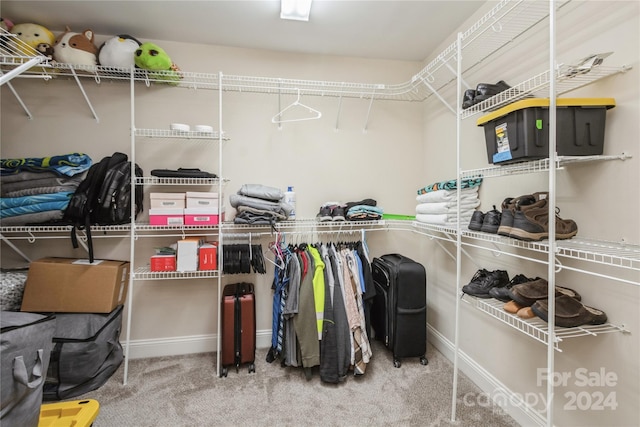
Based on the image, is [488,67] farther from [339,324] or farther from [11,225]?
[11,225]

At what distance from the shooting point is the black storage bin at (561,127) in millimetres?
1155

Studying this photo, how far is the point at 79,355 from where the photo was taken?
1.83 meters

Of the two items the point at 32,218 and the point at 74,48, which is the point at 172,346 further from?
the point at 74,48

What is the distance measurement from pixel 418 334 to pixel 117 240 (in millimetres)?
2368

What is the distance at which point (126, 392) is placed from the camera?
6.18ft

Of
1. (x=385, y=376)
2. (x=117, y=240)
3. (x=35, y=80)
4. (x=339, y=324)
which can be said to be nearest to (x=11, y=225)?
(x=117, y=240)

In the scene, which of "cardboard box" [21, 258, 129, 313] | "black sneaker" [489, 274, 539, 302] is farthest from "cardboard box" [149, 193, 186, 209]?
"black sneaker" [489, 274, 539, 302]

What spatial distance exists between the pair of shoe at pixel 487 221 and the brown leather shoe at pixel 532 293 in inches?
10.7

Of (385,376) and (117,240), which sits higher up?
(117,240)

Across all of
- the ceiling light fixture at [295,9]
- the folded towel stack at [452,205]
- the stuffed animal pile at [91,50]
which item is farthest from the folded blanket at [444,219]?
the stuffed animal pile at [91,50]

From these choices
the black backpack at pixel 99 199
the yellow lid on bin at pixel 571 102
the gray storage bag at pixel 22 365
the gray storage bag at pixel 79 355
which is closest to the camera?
the gray storage bag at pixel 22 365

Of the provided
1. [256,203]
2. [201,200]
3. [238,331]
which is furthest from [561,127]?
[238,331]

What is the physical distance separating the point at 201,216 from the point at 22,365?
1.15 metres

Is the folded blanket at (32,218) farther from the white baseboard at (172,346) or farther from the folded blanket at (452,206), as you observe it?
the folded blanket at (452,206)
